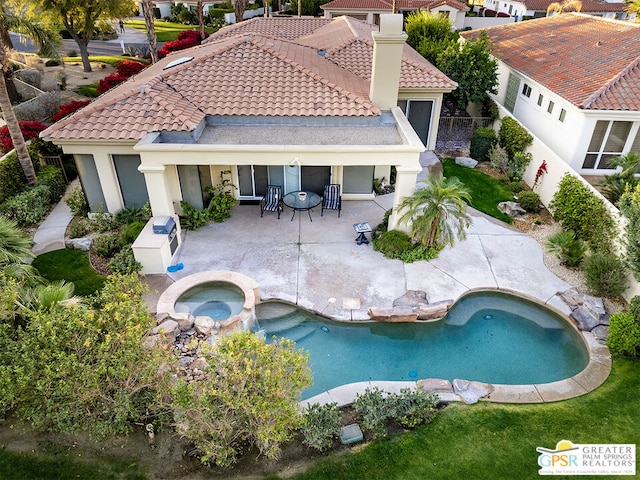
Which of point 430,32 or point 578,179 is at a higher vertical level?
point 430,32

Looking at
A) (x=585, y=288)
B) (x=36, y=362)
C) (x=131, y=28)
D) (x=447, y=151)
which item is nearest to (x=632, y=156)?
(x=585, y=288)

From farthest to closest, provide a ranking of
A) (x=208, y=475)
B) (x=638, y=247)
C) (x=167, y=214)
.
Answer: (x=167, y=214) → (x=638, y=247) → (x=208, y=475)

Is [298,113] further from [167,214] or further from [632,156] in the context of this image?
[632,156]

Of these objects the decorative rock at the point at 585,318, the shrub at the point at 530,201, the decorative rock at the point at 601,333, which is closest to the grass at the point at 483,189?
the shrub at the point at 530,201

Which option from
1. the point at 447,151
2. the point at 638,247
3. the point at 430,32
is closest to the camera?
the point at 638,247

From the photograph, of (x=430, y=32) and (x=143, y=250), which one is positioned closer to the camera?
(x=143, y=250)

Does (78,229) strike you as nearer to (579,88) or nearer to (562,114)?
(562,114)

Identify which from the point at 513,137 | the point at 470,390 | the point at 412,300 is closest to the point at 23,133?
the point at 412,300
